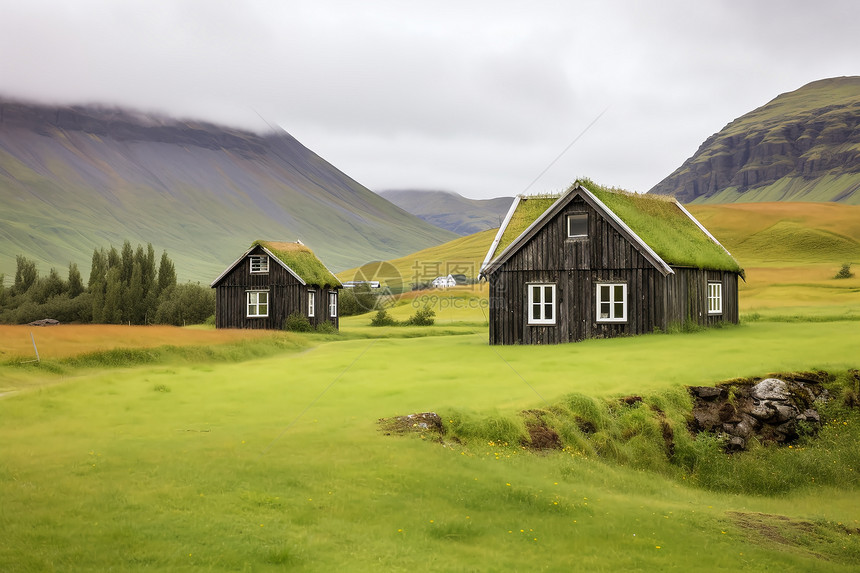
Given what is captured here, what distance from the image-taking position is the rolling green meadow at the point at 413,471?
10344 mm

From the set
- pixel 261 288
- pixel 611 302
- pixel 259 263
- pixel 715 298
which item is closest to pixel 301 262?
pixel 259 263

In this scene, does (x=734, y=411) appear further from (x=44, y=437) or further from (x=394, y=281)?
(x=394, y=281)

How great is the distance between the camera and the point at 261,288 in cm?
5181

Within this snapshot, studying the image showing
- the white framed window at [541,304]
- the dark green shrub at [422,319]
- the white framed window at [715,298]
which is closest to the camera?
the white framed window at [541,304]

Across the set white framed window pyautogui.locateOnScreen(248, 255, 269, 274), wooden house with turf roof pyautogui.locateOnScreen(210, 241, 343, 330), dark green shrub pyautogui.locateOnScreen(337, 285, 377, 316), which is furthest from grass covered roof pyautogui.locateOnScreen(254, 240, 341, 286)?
dark green shrub pyautogui.locateOnScreen(337, 285, 377, 316)

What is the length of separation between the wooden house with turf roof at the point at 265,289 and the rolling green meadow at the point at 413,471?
22836 millimetres

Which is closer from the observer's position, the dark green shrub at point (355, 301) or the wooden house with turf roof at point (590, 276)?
the wooden house with turf roof at point (590, 276)

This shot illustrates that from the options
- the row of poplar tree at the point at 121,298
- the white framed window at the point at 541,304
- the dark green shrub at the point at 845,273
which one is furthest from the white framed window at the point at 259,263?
the dark green shrub at the point at 845,273

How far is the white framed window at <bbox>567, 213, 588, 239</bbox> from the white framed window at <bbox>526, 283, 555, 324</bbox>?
8.86 feet

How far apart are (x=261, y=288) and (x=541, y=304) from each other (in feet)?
78.1

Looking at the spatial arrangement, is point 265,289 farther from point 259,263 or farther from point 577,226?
point 577,226

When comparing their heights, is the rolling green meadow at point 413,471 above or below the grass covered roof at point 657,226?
below

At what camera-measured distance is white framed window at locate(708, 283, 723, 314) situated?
38.9m

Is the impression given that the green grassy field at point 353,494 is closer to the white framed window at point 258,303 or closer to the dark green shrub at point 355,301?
the white framed window at point 258,303
